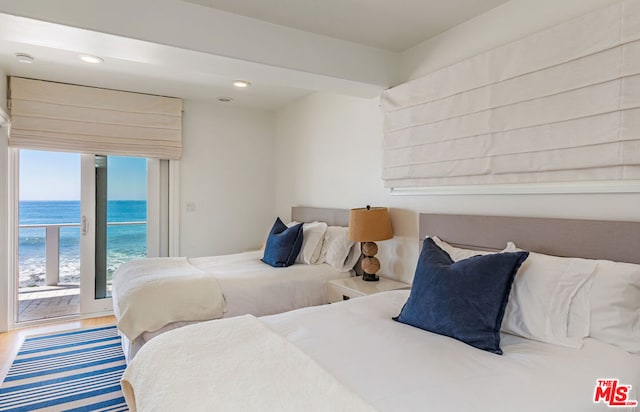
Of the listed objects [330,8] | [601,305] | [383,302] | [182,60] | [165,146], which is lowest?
[383,302]

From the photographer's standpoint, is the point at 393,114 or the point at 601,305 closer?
the point at 601,305

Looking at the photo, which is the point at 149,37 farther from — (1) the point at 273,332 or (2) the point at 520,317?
(2) the point at 520,317

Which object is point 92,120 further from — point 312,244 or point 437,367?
point 437,367

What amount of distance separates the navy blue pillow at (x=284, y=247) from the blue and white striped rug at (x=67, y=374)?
141 cm

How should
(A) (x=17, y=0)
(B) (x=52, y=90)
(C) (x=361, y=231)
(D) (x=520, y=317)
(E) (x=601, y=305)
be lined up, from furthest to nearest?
(B) (x=52, y=90) → (C) (x=361, y=231) → (A) (x=17, y=0) → (D) (x=520, y=317) → (E) (x=601, y=305)

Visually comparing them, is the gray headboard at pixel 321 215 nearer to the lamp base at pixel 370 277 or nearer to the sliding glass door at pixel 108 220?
the lamp base at pixel 370 277

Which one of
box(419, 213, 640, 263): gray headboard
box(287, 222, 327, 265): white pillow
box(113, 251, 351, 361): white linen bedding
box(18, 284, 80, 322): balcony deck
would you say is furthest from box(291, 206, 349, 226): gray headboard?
box(18, 284, 80, 322): balcony deck

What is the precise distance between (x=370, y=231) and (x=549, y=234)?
47.7 inches

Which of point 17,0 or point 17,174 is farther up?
point 17,0

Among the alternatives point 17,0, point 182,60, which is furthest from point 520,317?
point 17,0

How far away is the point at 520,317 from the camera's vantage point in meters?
1.61

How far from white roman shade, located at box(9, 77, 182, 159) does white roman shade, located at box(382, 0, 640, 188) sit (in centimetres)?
284

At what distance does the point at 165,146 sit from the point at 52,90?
1.14 metres

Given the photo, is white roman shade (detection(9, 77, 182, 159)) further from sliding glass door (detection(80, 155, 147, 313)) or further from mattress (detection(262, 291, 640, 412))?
mattress (detection(262, 291, 640, 412))
